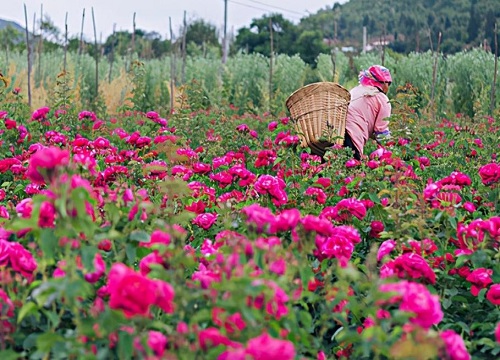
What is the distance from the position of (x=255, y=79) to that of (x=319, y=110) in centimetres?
966

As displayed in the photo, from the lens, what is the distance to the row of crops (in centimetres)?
1237

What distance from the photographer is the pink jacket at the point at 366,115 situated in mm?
5918

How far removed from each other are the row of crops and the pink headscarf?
4611 millimetres

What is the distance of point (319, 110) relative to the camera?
552 cm

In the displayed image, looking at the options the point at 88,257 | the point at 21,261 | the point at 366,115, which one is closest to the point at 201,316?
the point at 88,257

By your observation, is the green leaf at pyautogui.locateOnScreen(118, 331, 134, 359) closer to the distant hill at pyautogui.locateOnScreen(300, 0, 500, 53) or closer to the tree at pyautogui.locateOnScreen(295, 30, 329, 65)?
the tree at pyautogui.locateOnScreen(295, 30, 329, 65)

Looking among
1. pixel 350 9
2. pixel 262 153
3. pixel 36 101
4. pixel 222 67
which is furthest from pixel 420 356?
pixel 350 9

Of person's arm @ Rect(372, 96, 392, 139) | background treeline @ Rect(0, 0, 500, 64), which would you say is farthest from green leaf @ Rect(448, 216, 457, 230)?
background treeline @ Rect(0, 0, 500, 64)

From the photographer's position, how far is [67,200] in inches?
64.6

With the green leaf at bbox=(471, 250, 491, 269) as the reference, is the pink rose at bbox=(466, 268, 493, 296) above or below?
below

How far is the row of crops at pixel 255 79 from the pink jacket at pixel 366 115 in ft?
15.8

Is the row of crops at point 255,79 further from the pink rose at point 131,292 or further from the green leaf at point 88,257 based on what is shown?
the pink rose at point 131,292

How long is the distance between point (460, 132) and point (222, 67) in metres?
9.78

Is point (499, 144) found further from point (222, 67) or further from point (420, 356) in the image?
point (222, 67)
